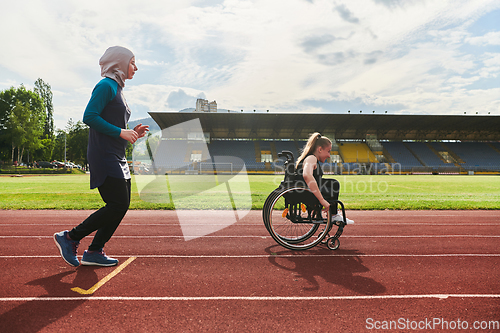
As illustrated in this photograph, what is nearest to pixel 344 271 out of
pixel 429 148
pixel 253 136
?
pixel 253 136

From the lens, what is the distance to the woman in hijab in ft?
9.97

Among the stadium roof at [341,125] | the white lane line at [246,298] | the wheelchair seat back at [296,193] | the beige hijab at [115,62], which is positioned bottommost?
the white lane line at [246,298]

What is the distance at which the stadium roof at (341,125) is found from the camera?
42500mm

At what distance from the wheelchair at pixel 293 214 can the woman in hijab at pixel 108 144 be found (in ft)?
5.95

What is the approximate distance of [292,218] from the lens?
416 centimetres

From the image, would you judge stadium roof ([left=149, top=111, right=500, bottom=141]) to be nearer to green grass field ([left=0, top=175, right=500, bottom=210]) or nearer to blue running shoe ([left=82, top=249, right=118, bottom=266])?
green grass field ([left=0, top=175, right=500, bottom=210])

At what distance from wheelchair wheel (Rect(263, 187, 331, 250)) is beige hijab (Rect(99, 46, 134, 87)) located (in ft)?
7.67

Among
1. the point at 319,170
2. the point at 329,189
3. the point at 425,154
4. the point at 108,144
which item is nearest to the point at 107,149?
the point at 108,144

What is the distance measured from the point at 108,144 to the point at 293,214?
2.48m

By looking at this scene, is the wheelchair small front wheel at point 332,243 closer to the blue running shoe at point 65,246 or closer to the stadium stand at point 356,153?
the blue running shoe at point 65,246

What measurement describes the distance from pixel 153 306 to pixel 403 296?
2.29 m

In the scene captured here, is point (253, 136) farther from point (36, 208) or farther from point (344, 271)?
point (344, 271)

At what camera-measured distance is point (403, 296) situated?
280cm

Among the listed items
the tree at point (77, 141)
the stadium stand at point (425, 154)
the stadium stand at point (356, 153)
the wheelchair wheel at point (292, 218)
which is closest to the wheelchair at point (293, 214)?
the wheelchair wheel at point (292, 218)
